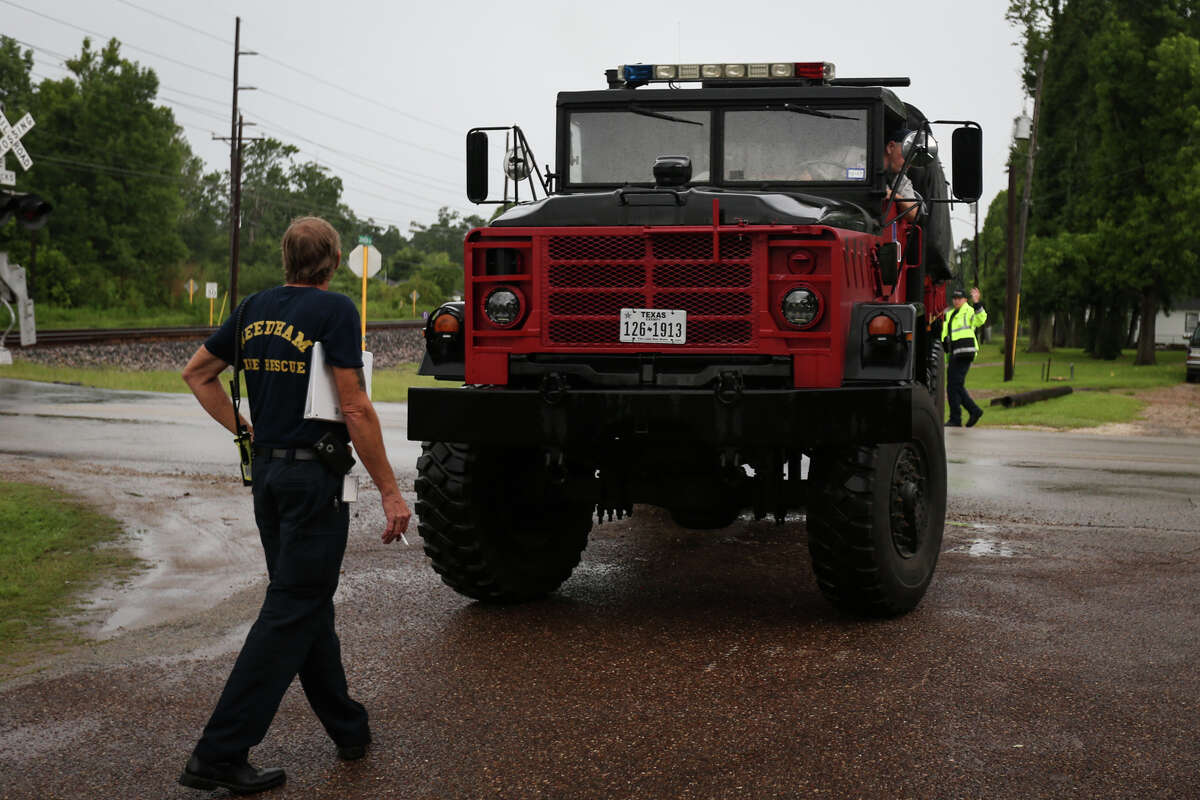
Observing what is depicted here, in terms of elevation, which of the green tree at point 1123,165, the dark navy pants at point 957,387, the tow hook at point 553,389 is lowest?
the dark navy pants at point 957,387

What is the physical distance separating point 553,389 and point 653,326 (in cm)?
59

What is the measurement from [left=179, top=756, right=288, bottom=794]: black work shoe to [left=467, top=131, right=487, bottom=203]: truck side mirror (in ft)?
15.3

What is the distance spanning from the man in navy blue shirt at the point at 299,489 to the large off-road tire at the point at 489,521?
2.10 m

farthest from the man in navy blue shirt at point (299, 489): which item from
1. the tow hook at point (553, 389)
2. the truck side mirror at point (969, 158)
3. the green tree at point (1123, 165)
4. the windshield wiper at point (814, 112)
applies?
the green tree at point (1123, 165)

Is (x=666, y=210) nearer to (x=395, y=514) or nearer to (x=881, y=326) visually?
(x=881, y=326)

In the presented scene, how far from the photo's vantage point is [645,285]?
21.0 feet

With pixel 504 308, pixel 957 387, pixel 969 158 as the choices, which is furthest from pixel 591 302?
pixel 957 387

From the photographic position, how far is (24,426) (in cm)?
1602

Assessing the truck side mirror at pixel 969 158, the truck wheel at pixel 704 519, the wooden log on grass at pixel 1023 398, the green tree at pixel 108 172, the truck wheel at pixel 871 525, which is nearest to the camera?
the truck wheel at pixel 871 525

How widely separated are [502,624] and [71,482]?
650 cm

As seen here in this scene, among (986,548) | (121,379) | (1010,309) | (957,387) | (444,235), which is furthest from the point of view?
(444,235)

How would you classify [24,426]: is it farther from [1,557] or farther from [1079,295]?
[1079,295]

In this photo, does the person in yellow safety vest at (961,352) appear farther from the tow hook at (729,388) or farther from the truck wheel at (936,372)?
the tow hook at (729,388)

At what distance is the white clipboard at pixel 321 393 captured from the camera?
4438mm
